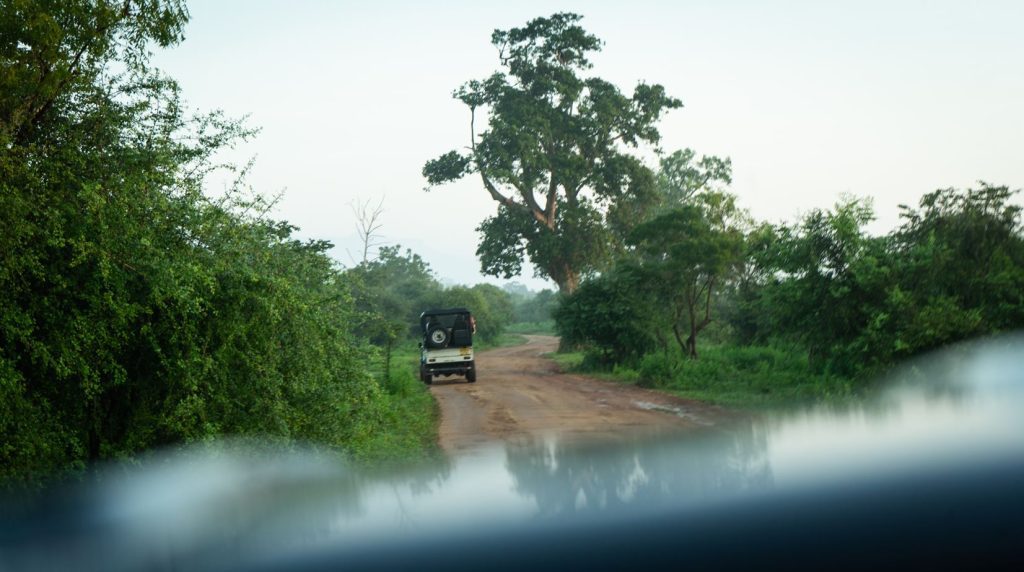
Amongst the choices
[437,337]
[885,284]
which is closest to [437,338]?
[437,337]

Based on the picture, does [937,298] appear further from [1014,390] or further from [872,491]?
[872,491]

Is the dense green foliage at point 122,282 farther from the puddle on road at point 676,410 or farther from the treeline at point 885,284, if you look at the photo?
the treeline at point 885,284

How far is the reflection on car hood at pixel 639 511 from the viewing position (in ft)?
10.1

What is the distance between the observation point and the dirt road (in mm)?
13902

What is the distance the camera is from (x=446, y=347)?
30656 millimetres

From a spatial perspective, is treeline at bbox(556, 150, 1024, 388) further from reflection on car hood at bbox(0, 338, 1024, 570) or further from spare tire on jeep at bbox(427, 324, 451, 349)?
reflection on car hood at bbox(0, 338, 1024, 570)

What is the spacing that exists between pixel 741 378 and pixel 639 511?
1984cm

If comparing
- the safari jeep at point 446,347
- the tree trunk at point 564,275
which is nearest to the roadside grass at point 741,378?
the safari jeep at point 446,347

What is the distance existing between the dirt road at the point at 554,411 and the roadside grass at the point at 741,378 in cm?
85

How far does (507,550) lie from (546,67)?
157 feet

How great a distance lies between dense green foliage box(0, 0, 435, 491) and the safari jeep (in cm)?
1862

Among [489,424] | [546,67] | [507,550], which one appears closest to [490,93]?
[546,67]

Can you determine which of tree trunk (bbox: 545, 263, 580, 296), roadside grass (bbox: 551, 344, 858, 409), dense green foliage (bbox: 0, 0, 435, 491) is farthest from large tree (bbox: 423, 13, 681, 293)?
dense green foliage (bbox: 0, 0, 435, 491)

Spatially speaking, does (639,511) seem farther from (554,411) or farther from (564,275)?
(564,275)
